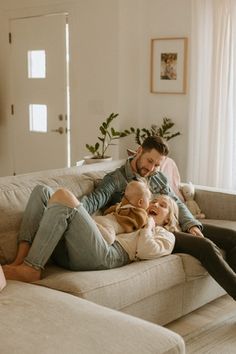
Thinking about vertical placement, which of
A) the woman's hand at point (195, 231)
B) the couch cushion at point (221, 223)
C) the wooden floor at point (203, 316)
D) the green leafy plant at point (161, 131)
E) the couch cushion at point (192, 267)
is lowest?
the wooden floor at point (203, 316)

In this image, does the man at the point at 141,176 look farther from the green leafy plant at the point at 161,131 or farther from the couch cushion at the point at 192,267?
the green leafy plant at the point at 161,131

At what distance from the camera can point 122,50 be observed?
16.3 ft

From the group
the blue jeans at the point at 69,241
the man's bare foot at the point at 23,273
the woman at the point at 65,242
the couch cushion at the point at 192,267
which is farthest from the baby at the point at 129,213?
the man's bare foot at the point at 23,273

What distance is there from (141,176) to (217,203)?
2.34 feet

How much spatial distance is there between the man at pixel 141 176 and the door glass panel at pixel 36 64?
262cm

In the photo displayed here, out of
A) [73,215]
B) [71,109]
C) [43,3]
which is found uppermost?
[43,3]

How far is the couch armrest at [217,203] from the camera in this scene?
373 cm

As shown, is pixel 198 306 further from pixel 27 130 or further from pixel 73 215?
pixel 27 130


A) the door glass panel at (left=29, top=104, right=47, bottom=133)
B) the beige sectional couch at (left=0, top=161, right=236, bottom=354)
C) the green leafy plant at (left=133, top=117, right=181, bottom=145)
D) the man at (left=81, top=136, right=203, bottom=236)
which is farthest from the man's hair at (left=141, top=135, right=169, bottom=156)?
the door glass panel at (left=29, top=104, right=47, bottom=133)

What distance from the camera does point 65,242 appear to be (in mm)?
2752

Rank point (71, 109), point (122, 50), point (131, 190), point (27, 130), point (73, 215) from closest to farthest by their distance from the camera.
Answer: point (73, 215) → point (131, 190) → point (122, 50) → point (71, 109) → point (27, 130)

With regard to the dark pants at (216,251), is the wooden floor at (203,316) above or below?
below

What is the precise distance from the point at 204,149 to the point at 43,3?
2.25m

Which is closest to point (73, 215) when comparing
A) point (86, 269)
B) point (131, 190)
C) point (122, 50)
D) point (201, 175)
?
point (86, 269)
